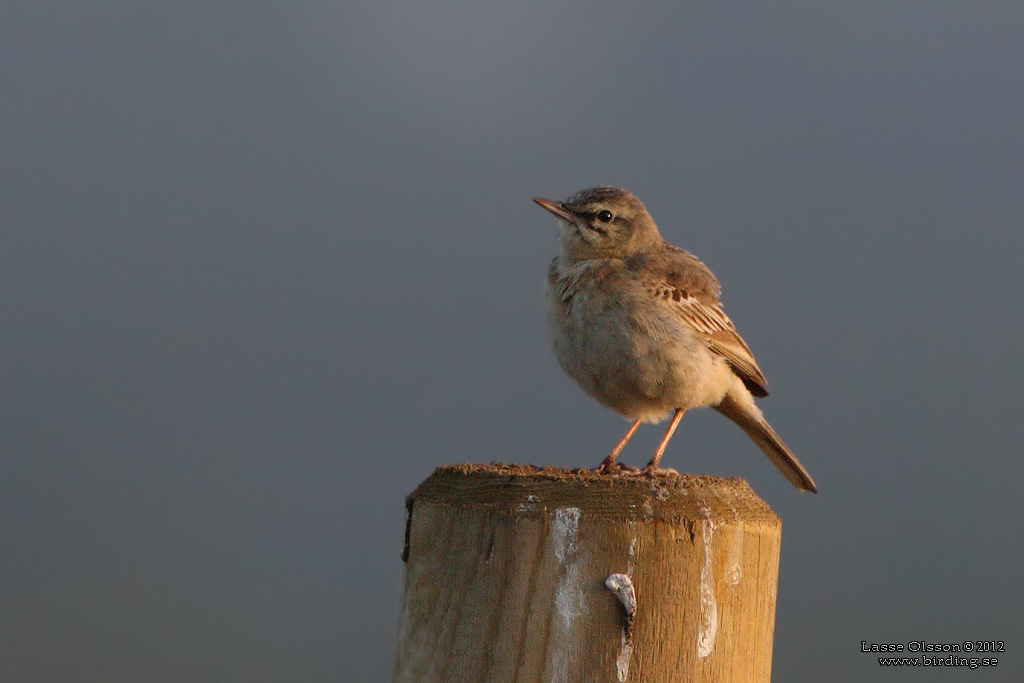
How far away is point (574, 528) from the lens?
3039 millimetres

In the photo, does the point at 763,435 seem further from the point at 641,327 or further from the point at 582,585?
the point at 582,585

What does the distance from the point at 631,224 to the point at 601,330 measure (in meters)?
1.11

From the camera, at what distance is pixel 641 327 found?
578 centimetres

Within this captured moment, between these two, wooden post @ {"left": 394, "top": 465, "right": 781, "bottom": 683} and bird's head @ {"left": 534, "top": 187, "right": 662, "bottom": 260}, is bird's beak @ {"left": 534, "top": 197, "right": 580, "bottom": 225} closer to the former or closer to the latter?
bird's head @ {"left": 534, "top": 187, "right": 662, "bottom": 260}

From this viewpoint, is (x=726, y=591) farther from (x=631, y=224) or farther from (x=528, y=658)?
(x=631, y=224)

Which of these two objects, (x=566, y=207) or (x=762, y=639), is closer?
(x=762, y=639)

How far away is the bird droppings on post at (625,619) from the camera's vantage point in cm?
298

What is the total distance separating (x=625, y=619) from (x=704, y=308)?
11.9ft

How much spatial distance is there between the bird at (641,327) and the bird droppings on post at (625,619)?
7.49 ft

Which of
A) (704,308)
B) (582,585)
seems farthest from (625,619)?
(704,308)

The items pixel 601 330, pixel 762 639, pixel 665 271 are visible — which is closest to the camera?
pixel 762 639

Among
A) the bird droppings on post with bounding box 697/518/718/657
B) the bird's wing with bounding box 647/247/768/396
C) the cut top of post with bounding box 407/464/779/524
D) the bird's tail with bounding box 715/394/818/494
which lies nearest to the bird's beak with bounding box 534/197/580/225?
the bird's wing with bounding box 647/247/768/396

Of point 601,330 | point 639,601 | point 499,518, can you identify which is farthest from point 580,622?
point 601,330

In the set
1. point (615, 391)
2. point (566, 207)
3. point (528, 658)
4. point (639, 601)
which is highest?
point (566, 207)
